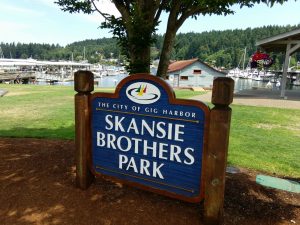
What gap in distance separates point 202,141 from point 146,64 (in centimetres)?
167

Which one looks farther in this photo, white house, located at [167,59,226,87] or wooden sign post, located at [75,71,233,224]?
white house, located at [167,59,226,87]

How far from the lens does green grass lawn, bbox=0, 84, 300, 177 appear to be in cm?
609

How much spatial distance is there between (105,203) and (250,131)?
677 cm

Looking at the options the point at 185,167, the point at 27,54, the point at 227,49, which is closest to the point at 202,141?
the point at 185,167

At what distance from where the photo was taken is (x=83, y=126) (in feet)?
13.9

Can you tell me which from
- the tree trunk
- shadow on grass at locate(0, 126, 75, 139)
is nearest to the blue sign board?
the tree trunk

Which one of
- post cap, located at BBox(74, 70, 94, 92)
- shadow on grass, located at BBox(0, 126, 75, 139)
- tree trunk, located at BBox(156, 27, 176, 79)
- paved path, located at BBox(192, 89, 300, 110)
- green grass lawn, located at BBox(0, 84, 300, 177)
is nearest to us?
post cap, located at BBox(74, 70, 94, 92)

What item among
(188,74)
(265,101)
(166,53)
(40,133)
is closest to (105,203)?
(166,53)

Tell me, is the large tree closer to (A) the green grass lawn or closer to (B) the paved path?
(A) the green grass lawn

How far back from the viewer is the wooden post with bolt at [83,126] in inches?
163

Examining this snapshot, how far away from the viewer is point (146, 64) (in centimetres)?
442

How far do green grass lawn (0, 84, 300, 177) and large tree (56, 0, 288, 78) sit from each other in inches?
118

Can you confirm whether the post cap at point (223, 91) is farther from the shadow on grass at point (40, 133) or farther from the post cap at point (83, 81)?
the shadow on grass at point (40, 133)

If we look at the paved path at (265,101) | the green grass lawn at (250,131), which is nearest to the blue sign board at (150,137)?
the green grass lawn at (250,131)
